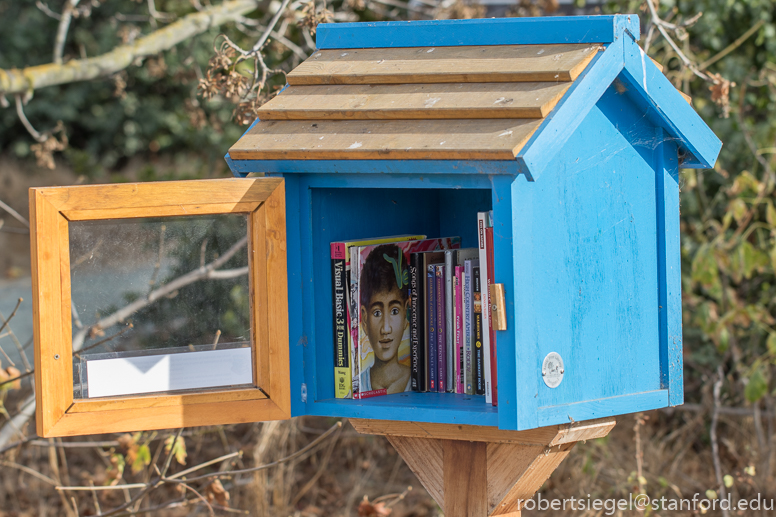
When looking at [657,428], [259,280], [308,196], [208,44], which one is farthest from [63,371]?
[208,44]

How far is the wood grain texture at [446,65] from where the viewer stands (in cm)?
168

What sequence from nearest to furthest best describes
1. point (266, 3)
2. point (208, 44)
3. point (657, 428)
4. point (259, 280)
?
point (259, 280) → point (266, 3) → point (657, 428) → point (208, 44)

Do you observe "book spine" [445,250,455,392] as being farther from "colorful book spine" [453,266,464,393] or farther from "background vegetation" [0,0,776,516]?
"background vegetation" [0,0,776,516]

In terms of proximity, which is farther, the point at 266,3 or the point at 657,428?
the point at 657,428

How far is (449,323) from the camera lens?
6.59 ft

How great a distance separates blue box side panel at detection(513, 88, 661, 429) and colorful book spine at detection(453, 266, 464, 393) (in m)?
0.31

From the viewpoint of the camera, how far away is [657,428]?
14.8 feet

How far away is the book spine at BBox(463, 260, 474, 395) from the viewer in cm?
191

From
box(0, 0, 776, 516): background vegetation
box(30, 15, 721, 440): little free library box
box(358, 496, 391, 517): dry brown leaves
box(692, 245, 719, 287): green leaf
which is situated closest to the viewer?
box(30, 15, 721, 440): little free library box

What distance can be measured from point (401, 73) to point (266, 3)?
220cm

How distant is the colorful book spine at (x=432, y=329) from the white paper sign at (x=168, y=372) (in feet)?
1.57

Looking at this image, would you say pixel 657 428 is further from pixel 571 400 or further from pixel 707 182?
pixel 571 400

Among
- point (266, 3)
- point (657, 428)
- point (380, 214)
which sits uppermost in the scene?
point (266, 3)

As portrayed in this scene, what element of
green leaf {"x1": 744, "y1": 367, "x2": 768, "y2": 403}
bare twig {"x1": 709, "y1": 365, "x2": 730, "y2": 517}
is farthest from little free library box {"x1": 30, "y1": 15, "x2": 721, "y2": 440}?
green leaf {"x1": 744, "y1": 367, "x2": 768, "y2": 403}
